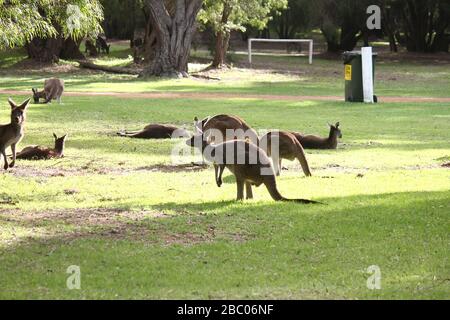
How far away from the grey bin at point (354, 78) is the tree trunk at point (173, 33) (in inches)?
511

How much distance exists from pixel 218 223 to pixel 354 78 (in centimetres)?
2051

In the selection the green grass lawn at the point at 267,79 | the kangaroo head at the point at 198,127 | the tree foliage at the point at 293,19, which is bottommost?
the green grass lawn at the point at 267,79

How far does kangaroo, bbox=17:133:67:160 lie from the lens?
1700 cm

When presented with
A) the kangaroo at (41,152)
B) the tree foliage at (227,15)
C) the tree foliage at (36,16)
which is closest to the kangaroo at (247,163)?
the tree foliage at (36,16)

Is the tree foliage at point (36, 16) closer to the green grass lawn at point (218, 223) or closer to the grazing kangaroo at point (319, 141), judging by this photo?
the green grass lawn at point (218, 223)

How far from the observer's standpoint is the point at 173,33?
42969 mm

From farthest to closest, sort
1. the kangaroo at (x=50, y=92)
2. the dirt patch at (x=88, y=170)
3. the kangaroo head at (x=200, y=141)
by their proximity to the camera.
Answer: the kangaroo at (x=50, y=92) < the dirt patch at (x=88, y=170) < the kangaroo head at (x=200, y=141)

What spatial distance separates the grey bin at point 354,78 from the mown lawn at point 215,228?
37.4 ft

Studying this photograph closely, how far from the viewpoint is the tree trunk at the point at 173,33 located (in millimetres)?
42594

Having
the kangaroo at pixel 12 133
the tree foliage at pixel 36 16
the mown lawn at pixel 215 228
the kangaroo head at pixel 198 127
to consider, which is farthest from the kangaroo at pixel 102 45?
the kangaroo head at pixel 198 127

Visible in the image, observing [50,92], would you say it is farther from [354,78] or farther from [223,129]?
[223,129]

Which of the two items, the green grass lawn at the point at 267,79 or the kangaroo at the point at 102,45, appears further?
the kangaroo at the point at 102,45

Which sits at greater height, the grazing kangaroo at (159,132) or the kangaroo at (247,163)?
the kangaroo at (247,163)

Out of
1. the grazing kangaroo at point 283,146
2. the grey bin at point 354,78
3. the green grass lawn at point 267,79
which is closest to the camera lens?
the grazing kangaroo at point 283,146
